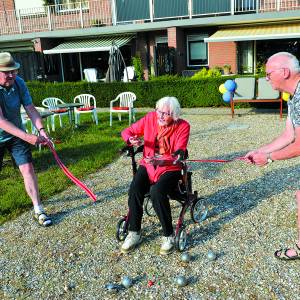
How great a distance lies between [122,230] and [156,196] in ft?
2.05

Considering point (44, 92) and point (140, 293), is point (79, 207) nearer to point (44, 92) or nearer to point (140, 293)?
point (140, 293)

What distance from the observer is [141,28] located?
16.9 metres

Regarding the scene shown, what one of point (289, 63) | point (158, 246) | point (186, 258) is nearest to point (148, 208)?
point (158, 246)

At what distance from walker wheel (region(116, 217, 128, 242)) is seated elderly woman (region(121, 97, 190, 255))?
148 millimetres

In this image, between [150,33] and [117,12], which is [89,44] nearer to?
[117,12]

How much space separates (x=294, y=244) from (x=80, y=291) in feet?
6.46

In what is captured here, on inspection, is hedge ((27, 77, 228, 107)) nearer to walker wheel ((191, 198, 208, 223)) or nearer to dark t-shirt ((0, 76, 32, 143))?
walker wheel ((191, 198, 208, 223))

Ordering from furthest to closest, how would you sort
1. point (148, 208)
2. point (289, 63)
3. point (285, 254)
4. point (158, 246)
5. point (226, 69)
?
1. point (226, 69)
2. point (148, 208)
3. point (158, 246)
4. point (285, 254)
5. point (289, 63)

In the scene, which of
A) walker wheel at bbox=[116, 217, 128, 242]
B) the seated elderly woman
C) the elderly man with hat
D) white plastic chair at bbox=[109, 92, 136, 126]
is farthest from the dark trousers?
white plastic chair at bbox=[109, 92, 136, 126]

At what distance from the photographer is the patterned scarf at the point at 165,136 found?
3.72 m

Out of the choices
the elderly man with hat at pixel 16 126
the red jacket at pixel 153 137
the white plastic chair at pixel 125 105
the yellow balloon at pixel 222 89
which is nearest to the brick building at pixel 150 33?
the yellow balloon at pixel 222 89

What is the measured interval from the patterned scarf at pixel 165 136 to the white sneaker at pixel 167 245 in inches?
31.7

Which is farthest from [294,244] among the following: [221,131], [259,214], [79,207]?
[221,131]

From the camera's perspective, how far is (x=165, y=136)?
12.2ft
